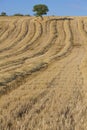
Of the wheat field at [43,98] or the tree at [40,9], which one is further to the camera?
the tree at [40,9]

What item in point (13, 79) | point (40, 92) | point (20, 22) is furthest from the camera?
point (20, 22)

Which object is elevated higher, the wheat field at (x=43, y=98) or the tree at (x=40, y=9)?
the tree at (x=40, y=9)

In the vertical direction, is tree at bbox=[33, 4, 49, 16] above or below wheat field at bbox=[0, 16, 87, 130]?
above

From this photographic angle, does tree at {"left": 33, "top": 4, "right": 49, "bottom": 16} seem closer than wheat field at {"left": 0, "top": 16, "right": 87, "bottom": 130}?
No

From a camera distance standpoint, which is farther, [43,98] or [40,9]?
[40,9]

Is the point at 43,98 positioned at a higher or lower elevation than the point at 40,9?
lower

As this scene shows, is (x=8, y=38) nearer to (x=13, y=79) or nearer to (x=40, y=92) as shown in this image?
(x=13, y=79)

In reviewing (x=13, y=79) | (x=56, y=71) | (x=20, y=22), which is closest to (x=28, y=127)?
(x=13, y=79)

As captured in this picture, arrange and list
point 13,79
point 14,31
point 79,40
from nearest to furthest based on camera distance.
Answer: point 13,79, point 79,40, point 14,31
